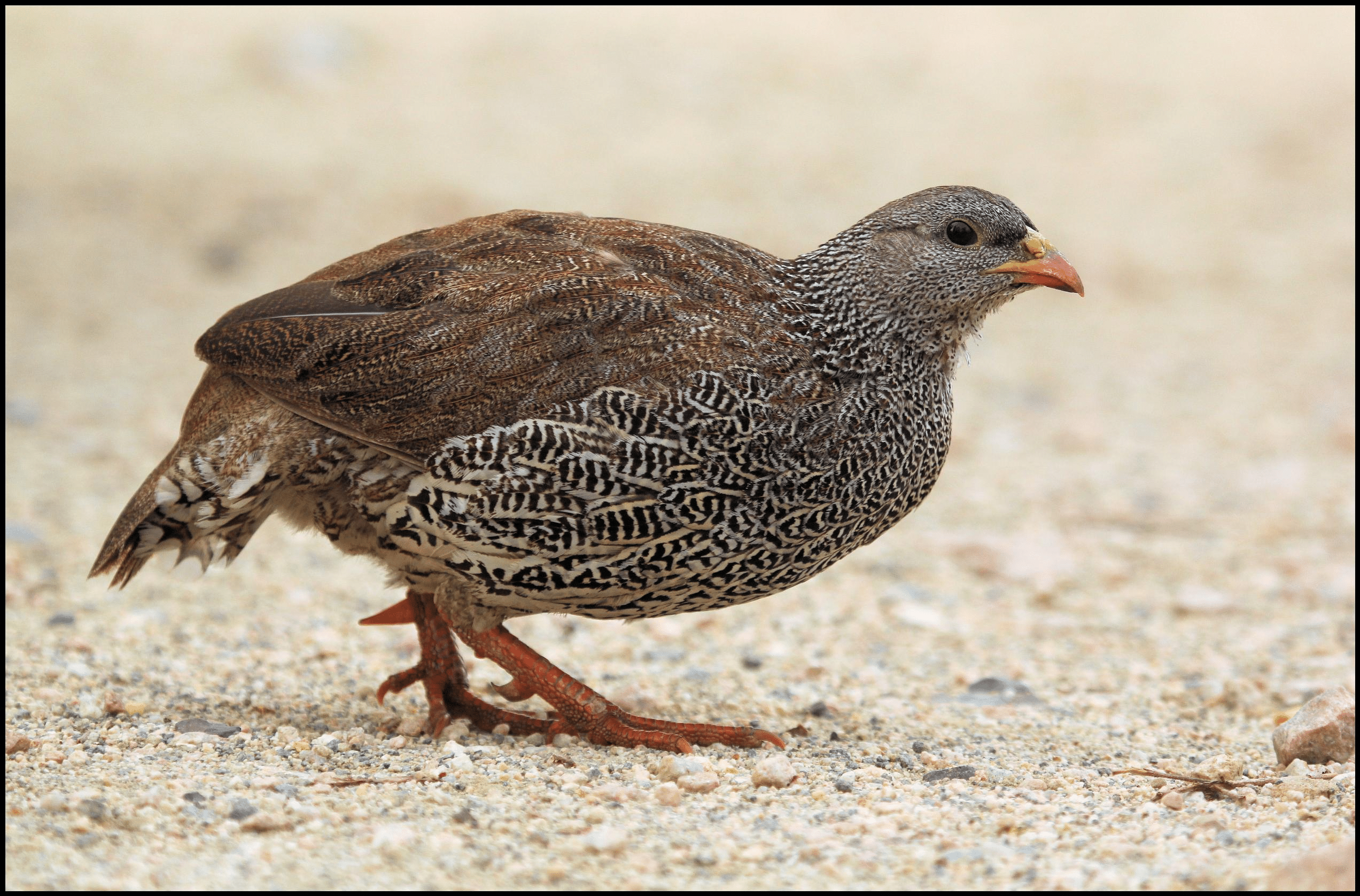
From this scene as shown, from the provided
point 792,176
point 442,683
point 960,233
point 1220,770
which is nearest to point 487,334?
point 442,683

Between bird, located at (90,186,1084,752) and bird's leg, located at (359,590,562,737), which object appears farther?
bird's leg, located at (359,590,562,737)

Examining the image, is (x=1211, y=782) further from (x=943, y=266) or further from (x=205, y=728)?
(x=205, y=728)

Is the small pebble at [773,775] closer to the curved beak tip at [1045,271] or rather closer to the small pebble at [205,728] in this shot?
the small pebble at [205,728]

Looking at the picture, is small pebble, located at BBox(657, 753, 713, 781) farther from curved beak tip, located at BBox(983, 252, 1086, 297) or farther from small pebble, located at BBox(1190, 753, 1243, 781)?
curved beak tip, located at BBox(983, 252, 1086, 297)

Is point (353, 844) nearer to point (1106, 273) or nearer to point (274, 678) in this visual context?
point (274, 678)

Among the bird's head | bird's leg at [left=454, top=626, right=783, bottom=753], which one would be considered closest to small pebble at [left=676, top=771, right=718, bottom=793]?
bird's leg at [left=454, top=626, right=783, bottom=753]

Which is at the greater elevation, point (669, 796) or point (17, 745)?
point (17, 745)
